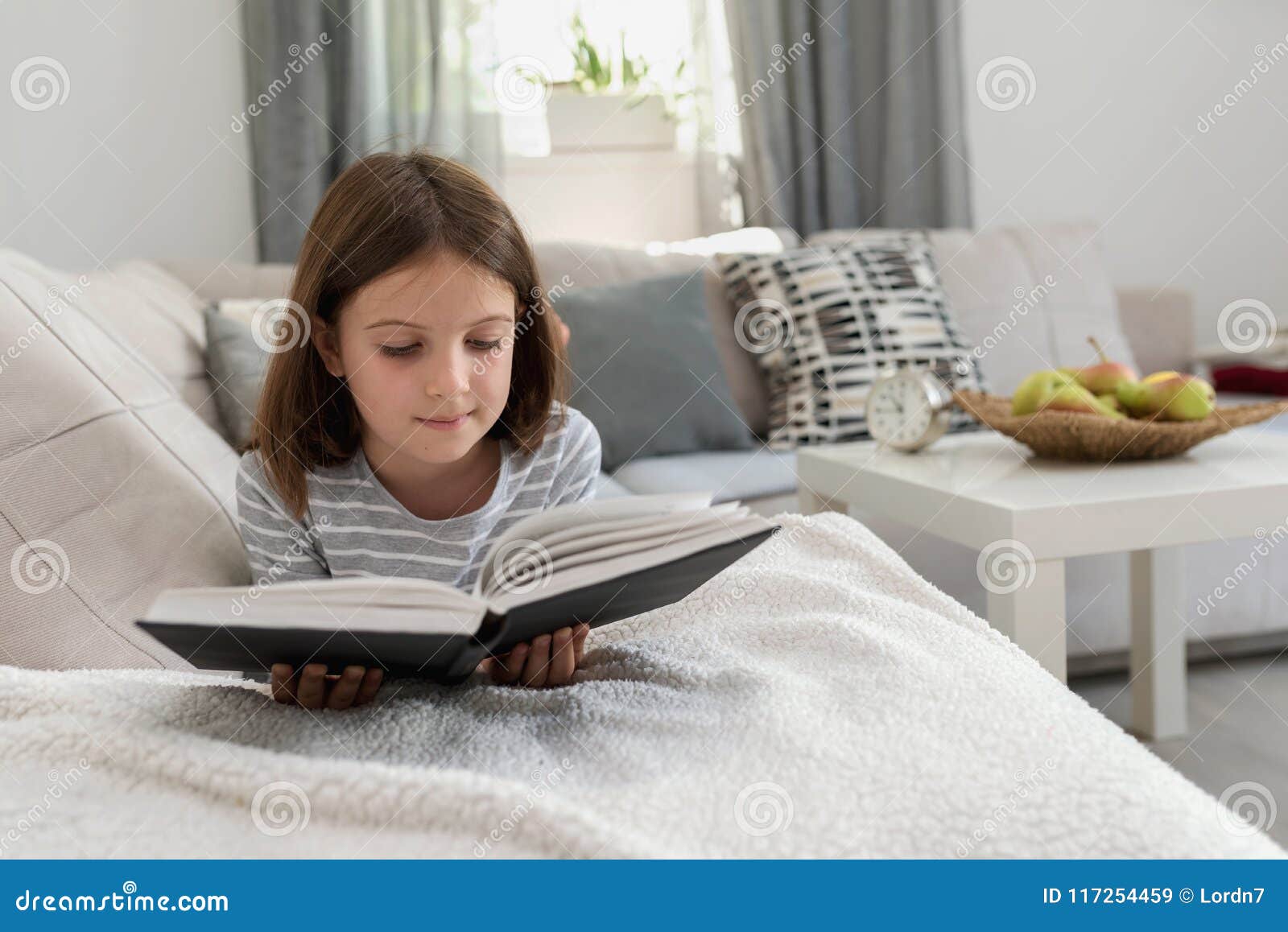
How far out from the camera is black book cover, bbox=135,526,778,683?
63cm

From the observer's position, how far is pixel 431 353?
906 mm

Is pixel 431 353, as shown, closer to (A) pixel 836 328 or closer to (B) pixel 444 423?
(B) pixel 444 423

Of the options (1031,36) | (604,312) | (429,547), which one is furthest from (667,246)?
(429,547)

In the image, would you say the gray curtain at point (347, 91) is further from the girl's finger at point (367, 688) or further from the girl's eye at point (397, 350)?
the girl's finger at point (367, 688)

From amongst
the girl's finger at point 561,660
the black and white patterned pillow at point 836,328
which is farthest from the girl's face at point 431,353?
the black and white patterned pillow at point 836,328

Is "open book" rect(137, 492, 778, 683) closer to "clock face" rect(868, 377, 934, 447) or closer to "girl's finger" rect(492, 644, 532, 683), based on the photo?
"girl's finger" rect(492, 644, 532, 683)

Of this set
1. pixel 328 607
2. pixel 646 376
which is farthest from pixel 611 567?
pixel 646 376

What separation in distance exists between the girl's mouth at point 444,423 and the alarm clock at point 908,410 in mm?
924

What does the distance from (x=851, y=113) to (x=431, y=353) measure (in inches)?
93.6

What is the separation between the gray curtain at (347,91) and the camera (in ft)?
9.00

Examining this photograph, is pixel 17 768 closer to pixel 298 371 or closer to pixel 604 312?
pixel 298 371

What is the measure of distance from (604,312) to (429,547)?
1.13 m

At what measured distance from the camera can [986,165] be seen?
Answer: 124 inches

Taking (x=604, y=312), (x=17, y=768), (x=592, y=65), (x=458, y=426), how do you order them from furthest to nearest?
(x=592, y=65) < (x=604, y=312) < (x=458, y=426) < (x=17, y=768)
